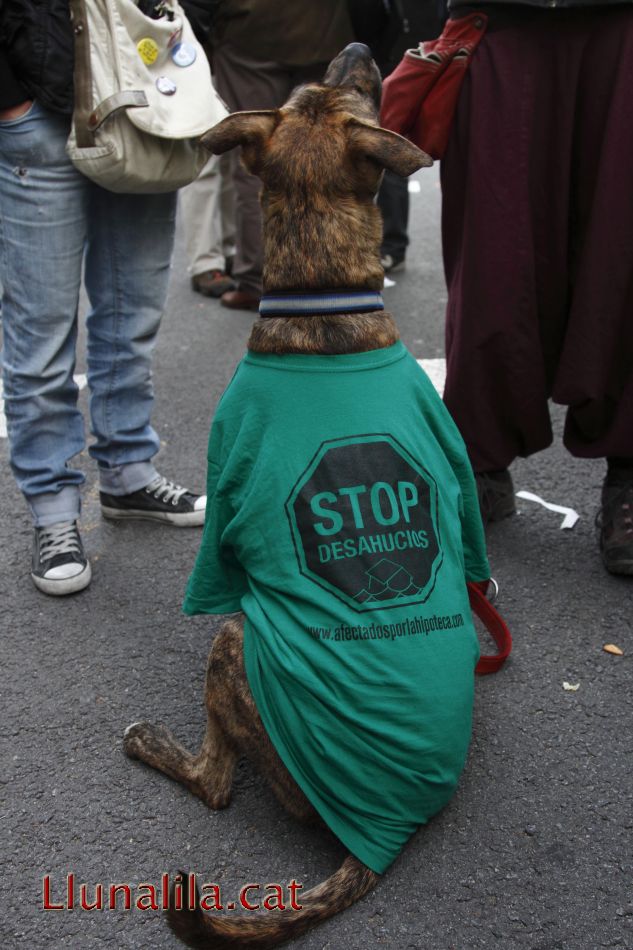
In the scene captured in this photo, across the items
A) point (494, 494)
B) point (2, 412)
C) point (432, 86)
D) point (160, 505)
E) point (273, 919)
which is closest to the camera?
point (273, 919)

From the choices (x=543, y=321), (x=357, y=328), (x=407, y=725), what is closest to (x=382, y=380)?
(x=357, y=328)

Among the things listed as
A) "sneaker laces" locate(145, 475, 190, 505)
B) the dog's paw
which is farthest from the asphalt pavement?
"sneaker laces" locate(145, 475, 190, 505)

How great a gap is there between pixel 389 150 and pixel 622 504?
67.3 inches

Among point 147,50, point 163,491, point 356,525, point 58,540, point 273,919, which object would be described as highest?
point 147,50

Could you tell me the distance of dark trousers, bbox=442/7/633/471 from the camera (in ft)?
9.68

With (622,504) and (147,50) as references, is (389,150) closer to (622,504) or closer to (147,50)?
(147,50)

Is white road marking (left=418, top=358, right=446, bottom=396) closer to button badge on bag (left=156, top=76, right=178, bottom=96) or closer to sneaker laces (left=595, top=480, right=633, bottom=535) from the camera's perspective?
sneaker laces (left=595, top=480, right=633, bottom=535)

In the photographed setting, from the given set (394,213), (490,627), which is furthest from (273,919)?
(394,213)

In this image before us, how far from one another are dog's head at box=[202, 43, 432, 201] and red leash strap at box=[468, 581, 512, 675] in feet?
3.92

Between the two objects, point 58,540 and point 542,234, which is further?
point 58,540

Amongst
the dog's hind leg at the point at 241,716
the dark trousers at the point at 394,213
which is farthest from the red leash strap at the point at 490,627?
the dark trousers at the point at 394,213

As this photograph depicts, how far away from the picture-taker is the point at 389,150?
215 cm

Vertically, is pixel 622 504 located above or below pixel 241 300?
above

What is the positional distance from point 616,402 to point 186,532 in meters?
1.61
